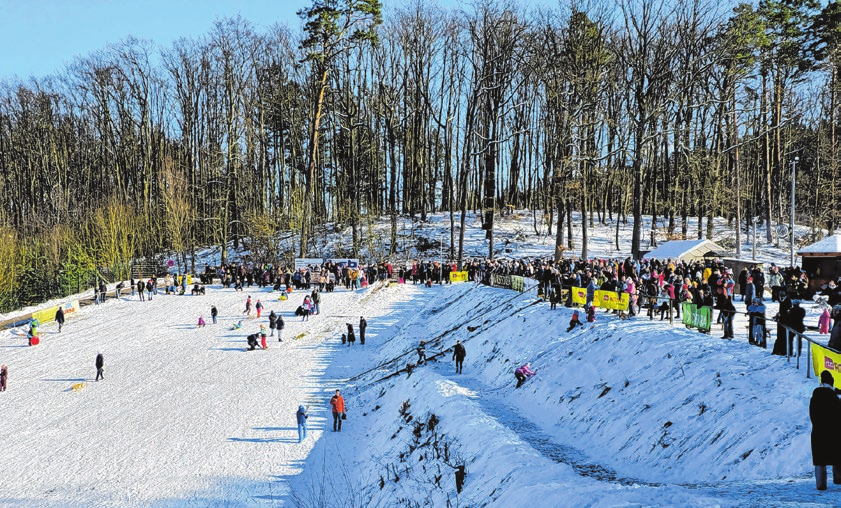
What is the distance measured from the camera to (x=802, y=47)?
39094 millimetres

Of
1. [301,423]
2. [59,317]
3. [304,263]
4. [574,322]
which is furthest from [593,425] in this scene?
[59,317]

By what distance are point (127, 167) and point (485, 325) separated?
1872 inches

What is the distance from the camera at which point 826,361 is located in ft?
32.2

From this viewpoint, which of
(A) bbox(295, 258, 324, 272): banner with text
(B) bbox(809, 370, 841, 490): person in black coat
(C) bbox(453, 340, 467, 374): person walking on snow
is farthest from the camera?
(A) bbox(295, 258, 324, 272): banner with text

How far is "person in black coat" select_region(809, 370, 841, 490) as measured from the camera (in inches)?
259

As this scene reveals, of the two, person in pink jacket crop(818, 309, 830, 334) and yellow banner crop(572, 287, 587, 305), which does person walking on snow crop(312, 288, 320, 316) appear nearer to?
yellow banner crop(572, 287, 587, 305)

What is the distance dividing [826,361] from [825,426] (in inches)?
155

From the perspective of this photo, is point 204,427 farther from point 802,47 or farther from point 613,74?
point 802,47

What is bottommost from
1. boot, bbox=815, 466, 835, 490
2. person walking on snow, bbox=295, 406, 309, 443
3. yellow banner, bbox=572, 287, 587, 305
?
person walking on snow, bbox=295, 406, 309, 443

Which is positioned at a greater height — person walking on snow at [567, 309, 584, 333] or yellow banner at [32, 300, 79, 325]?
person walking on snow at [567, 309, 584, 333]

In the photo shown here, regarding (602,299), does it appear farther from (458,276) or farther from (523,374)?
(458,276)

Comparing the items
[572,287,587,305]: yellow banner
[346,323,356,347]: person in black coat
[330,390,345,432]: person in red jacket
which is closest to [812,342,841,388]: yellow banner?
[572,287,587,305]: yellow banner

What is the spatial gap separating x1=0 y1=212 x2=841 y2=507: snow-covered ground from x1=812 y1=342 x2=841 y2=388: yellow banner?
385mm

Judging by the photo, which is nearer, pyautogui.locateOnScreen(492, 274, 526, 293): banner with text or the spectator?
the spectator
